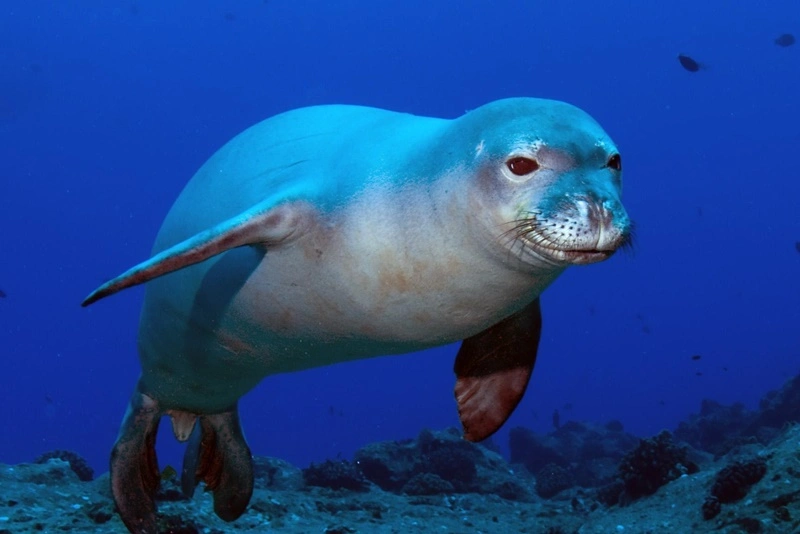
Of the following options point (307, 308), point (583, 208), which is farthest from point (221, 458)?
point (583, 208)

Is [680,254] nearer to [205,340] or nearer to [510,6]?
[510,6]

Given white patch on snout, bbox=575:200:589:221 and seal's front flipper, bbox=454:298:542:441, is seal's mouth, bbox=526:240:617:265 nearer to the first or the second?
white patch on snout, bbox=575:200:589:221

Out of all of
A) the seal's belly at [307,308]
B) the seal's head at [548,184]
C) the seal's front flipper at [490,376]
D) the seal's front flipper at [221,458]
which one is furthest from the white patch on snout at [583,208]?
the seal's front flipper at [221,458]

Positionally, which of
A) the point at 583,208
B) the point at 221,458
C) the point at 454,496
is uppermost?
the point at 454,496

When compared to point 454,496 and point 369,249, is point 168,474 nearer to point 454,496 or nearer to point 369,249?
point 454,496

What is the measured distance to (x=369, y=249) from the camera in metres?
3.68

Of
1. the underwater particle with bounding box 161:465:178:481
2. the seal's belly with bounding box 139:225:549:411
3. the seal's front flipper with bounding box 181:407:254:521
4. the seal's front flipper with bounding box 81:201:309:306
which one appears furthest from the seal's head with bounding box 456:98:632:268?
the underwater particle with bounding box 161:465:178:481

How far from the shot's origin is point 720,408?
20.1 m

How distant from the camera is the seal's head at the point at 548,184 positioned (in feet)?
9.62

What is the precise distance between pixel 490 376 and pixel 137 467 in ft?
9.42

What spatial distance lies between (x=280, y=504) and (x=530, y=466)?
1139 cm

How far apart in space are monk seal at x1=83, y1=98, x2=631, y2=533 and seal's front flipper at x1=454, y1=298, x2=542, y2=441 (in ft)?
0.03

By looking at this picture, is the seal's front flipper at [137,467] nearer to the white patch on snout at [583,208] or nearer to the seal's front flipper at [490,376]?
the seal's front flipper at [490,376]

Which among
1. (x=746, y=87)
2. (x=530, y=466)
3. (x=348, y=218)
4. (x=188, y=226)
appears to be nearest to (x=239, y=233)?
(x=348, y=218)
